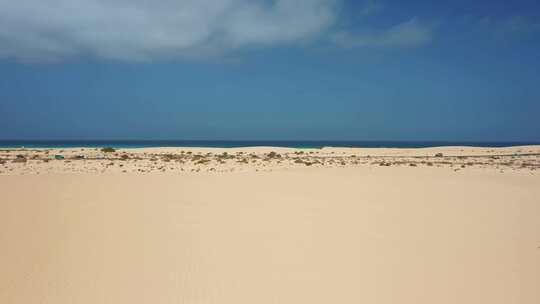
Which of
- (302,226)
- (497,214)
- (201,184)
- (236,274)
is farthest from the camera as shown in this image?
(201,184)

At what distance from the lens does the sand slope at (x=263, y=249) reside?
412cm

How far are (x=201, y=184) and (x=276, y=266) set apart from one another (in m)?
8.74

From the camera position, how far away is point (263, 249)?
555 centimetres

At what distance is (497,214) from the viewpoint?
840cm

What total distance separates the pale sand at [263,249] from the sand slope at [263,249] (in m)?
0.02

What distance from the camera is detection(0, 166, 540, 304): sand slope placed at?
4121 millimetres

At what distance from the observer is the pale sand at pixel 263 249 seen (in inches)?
162

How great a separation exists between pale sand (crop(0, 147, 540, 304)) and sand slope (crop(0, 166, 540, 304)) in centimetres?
2

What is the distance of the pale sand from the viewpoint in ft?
13.5

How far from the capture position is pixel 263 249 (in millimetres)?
5547

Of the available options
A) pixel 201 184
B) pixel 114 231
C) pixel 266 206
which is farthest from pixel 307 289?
pixel 201 184

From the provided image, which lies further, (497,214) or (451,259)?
(497,214)

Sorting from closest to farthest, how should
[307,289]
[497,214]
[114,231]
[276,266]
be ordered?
[307,289], [276,266], [114,231], [497,214]

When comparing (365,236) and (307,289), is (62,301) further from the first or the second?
(365,236)
